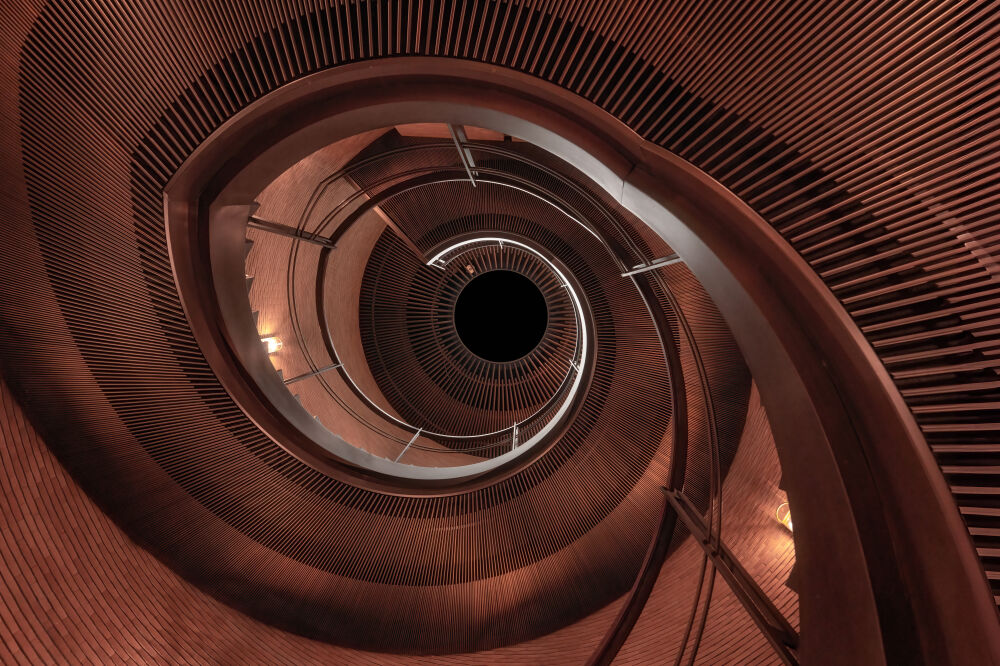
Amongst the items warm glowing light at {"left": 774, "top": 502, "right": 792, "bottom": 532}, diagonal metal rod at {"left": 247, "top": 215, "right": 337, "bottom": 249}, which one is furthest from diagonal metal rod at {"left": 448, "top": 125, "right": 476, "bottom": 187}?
warm glowing light at {"left": 774, "top": 502, "right": 792, "bottom": 532}

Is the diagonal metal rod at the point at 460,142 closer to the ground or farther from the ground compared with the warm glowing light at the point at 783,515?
farther from the ground

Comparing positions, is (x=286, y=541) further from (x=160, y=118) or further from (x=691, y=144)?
(x=691, y=144)

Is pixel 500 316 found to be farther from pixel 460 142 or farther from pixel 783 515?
A: pixel 783 515

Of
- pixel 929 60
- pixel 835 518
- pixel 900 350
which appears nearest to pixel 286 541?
pixel 835 518

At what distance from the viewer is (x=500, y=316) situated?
11250 mm

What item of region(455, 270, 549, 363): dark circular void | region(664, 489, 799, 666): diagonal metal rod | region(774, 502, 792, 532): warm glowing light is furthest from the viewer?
region(455, 270, 549, 363): dark circular void

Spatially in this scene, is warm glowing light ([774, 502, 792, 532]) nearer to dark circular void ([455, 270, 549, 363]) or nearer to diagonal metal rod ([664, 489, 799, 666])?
diagonal metal rod ([664, 489, 799, 666])

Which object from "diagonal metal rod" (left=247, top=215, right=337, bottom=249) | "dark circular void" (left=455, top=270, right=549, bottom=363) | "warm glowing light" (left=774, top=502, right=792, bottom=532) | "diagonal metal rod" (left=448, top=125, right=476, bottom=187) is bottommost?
"warm glowing light" (left=774, top=502, right=792, bottom=532)

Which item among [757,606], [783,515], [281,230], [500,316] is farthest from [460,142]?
[500,316]

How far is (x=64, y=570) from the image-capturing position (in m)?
3.69

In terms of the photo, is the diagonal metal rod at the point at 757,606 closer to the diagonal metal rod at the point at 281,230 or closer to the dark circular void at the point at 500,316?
the diagonal metal rod at the point at 281,230

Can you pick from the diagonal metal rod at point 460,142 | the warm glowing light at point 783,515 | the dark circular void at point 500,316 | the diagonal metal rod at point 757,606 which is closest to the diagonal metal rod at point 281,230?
the diagonal metal rod at point 460,142

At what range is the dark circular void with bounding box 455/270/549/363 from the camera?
35.0 ft

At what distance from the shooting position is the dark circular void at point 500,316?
1066cm
